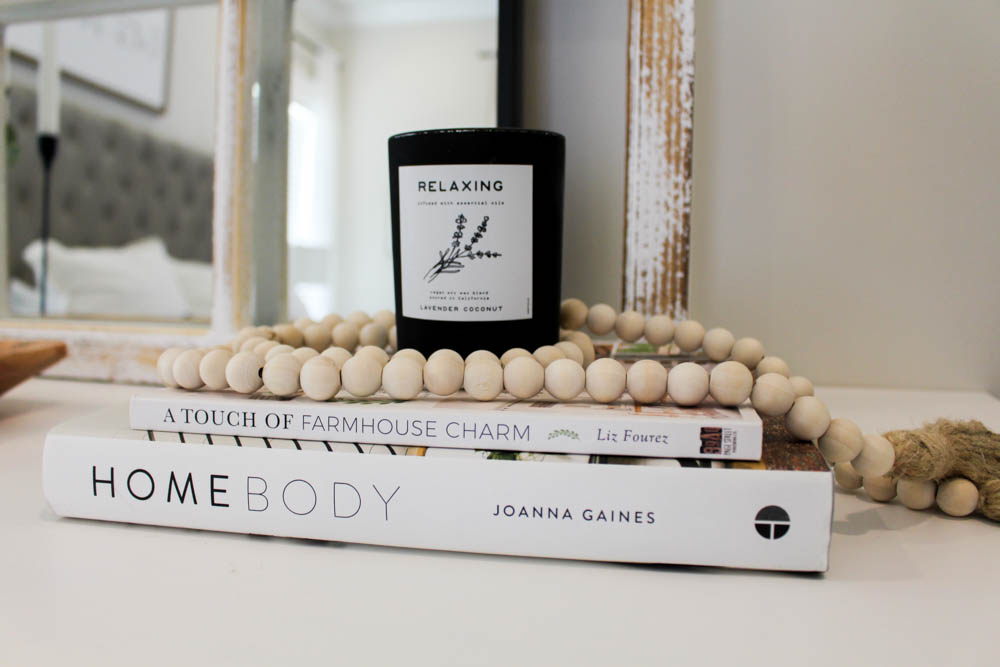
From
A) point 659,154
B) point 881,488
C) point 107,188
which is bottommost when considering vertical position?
point 881,488

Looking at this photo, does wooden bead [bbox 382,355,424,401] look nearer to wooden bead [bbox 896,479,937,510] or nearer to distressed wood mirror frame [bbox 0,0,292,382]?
wooden bead [bbox 896,479,937,510]

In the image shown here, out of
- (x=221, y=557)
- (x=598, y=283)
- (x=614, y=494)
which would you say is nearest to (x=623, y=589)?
(x=614, y=494)

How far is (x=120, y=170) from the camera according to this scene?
5.35 ft

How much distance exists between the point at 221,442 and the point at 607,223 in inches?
15.8

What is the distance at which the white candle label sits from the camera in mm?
368

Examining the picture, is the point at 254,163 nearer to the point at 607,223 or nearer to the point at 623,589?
the point at 607,223

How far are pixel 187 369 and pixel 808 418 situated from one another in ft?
1.01

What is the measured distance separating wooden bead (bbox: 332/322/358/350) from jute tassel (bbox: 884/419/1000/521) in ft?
1.12

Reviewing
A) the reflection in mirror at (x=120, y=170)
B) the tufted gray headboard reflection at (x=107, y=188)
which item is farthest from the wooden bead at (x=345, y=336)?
the tufted gray headboard reflection at (x=107, y=188)

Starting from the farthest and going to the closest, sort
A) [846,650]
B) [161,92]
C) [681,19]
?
[161,92], [681,19], [846,650]

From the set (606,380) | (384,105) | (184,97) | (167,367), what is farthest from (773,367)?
(184,97)

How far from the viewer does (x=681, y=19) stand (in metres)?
0.57

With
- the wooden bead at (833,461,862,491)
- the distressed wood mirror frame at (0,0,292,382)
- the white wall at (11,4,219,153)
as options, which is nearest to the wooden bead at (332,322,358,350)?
the distressed wood mirror frame at (0,0,292,382)

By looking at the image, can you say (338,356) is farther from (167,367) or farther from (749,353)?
(749,353)
